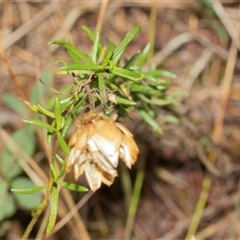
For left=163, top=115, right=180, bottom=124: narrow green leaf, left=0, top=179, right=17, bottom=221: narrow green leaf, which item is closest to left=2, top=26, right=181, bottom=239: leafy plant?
left=163, top=115, right=180, bottom=124: narrow green leaf

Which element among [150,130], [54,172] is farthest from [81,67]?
[150,130]

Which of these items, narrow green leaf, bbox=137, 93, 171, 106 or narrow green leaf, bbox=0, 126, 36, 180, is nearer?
A: narrow green leaf, bbox=137, 93, 171, 106

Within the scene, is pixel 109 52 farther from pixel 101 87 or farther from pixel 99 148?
pixel 99 148

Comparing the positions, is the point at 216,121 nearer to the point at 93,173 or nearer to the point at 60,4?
the point at 60,4

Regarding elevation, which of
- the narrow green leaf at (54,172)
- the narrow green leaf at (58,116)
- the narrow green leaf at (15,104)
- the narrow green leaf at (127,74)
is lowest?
the narrow green leaf at (15,104)

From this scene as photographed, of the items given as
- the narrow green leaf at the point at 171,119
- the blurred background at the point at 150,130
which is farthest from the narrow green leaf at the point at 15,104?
the narrow green leaf at the point at 171,119

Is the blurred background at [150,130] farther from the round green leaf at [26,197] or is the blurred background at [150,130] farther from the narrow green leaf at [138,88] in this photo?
the narrow green leaf at [138,88]

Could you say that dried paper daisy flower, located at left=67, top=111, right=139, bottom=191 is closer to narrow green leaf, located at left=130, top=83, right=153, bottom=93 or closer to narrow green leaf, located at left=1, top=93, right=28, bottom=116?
narrow green leaf, located at left=130, top=83, right=153, bottom=93

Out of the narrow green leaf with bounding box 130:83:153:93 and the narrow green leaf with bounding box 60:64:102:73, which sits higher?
the narrow green leaf with bounding box 60:64:102:73
